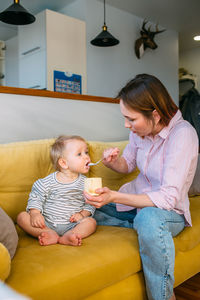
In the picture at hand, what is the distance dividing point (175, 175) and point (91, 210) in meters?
0.48

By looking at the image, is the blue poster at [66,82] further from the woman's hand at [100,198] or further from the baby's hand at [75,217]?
the woman's hand at [100,198]

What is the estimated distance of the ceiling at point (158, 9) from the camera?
4.81 meters

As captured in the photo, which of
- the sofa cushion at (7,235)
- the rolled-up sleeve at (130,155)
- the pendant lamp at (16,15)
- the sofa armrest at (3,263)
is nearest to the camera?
the sofa armrest at (3,263)

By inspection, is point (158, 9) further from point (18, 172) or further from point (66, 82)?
point (18, 172)

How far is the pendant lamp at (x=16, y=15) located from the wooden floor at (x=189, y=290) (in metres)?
2.76

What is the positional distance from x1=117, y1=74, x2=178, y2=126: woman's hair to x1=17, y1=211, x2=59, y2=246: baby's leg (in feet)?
2.19

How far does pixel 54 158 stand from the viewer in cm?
172

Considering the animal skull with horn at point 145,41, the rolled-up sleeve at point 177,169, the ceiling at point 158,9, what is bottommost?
the rolled-up sleeve at point 177,169

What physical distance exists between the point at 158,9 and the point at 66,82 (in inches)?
78.9

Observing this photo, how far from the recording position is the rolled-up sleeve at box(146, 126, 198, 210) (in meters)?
1.37

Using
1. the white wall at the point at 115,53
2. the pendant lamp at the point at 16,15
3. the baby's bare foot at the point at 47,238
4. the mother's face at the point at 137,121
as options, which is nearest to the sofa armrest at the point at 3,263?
the baby's bare foot at the point at 47,238

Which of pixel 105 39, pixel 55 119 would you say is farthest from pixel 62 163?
pixel 105 39

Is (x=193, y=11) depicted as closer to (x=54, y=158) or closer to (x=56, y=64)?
(x=56, y=64)

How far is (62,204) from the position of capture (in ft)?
5.15
